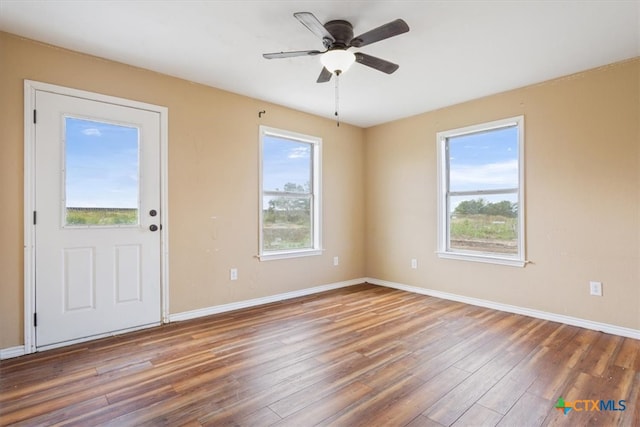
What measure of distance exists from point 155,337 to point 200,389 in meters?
1.12

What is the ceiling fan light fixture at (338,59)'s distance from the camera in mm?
2352

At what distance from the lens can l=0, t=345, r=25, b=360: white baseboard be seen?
2.48 metres

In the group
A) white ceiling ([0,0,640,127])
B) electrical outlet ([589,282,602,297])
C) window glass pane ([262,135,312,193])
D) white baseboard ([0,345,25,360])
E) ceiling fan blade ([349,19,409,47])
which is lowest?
white baseboard ([0,345,25,360])

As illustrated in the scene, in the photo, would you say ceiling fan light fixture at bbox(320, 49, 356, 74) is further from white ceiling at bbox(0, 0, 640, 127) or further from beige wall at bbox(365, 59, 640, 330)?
beige wall at bbox(365, 59, 640, 330)

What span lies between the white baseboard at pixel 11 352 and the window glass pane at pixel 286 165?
263 cm

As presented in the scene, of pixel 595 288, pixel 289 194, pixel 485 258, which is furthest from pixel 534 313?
pixel 289 194

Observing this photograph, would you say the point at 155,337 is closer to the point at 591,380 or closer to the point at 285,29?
the point at 285,29

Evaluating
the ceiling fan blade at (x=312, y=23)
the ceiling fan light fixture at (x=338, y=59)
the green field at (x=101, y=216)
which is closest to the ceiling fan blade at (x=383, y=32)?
the ceiling fan light fixture at (x=338, y=59)

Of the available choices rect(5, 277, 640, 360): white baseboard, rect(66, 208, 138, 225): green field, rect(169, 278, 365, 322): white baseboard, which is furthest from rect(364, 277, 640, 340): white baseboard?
rect(66, 208, 138, 225): green field

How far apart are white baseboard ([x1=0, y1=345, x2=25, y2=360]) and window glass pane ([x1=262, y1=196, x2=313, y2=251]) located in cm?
235

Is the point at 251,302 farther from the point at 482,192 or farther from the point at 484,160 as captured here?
the point at 484,160

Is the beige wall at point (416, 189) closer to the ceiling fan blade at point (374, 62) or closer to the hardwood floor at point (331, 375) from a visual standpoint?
the hardwood floor at point (331, 375)

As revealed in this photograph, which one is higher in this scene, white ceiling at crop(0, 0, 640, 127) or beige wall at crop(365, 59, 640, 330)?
white ceiling at crop(0, 0, 640, 127)

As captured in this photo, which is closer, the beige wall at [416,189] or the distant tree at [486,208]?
the beige wall at [416,189]
